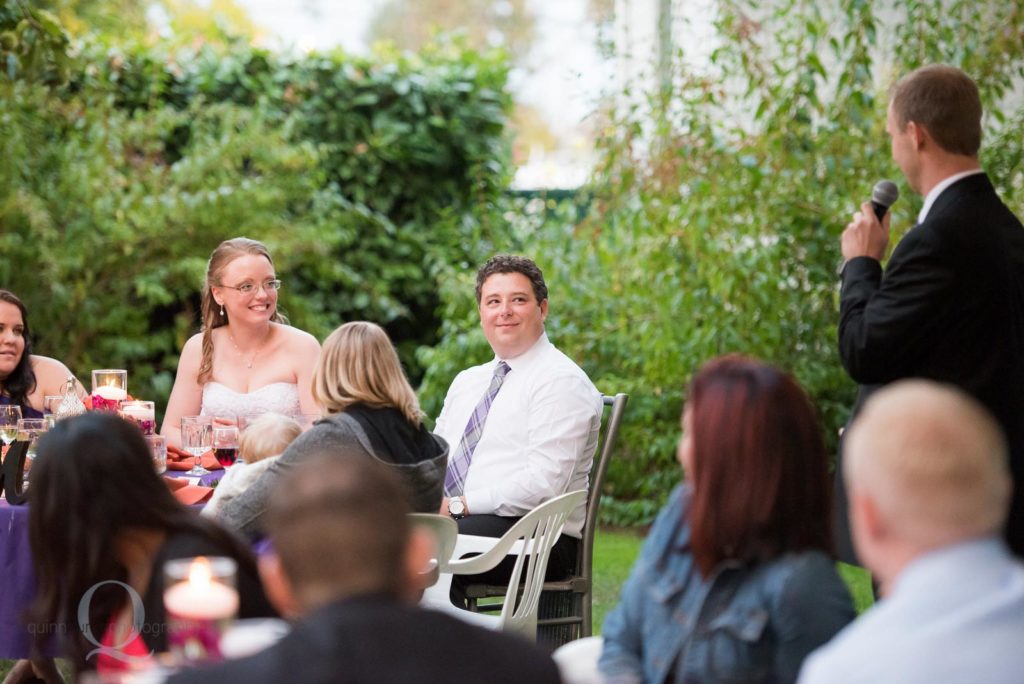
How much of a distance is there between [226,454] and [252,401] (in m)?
1.20

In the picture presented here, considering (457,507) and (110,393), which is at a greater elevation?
(110,393)

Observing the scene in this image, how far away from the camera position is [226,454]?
11.8 ft

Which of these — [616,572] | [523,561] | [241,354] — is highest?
[241,354]

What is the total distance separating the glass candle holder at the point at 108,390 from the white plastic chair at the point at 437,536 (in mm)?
1276

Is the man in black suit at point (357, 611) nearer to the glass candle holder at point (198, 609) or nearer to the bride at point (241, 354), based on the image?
the glass candle holder at point (198, 609)

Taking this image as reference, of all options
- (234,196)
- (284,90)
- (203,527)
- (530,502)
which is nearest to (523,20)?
(284,90)

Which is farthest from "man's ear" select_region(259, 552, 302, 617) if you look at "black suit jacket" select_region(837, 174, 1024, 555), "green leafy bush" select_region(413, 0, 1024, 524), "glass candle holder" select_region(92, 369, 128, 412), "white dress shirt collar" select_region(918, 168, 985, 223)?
"green leafy bush" select_region(413, 0, 1024, 524)

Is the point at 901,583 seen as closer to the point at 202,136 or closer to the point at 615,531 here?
the point at 615,531

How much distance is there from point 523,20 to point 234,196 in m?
16.9

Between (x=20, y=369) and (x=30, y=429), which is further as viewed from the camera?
(x=20, y=369)

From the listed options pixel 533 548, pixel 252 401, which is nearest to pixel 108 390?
pixel 252 401

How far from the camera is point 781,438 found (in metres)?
2.00

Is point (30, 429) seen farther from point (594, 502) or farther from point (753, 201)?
point (753, 201)

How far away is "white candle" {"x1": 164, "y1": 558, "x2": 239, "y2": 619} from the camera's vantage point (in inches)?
66.8
